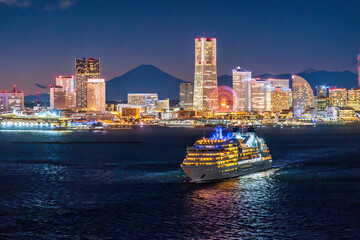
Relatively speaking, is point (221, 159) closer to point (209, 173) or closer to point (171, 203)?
point (209, 173)

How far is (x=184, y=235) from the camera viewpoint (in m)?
25.4

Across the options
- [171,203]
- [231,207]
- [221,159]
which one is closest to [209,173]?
[221,159]

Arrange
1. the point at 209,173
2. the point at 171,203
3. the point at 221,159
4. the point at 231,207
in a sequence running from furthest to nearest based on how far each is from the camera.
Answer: the point at 221,159 < the point at 209,173 < the point at 171,203 < the point at 231,207

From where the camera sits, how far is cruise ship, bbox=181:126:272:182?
125 feet

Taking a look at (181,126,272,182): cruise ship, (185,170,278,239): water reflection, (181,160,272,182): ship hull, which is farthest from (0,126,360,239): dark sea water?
(181,126,272,182): cruise ship

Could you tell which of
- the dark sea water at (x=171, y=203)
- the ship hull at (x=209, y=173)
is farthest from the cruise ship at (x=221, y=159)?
the dark sea water at (x=171, y=203)

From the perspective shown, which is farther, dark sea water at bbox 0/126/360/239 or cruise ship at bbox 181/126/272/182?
cruise ship at bbox 181/126/272/182

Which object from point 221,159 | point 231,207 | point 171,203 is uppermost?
point 221,159

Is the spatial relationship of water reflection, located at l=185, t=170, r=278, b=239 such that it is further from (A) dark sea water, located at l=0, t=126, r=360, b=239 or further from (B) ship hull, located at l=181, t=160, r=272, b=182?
(B) ship hull, located at l=181, t=160, r=272, b=182

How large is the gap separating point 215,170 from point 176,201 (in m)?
7.07

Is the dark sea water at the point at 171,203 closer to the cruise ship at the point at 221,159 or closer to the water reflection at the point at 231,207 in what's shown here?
the water reflection at the point at 231,207

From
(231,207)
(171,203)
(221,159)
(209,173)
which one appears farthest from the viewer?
(221,159)

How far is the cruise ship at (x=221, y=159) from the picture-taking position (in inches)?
1505

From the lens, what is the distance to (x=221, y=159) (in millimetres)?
39312
